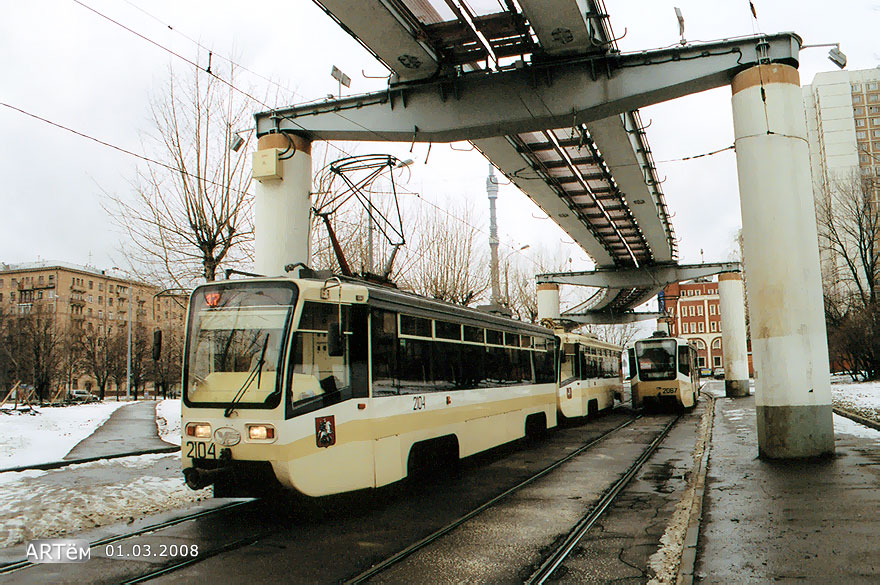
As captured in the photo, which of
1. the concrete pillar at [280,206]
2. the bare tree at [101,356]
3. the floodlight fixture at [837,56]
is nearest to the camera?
the floodlight fixture at [837,56]

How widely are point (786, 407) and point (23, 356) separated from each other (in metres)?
52.0

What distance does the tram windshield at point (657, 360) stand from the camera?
25734 millimetres

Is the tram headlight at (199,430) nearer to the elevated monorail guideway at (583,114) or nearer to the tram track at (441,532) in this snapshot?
the tram track at (441,532)

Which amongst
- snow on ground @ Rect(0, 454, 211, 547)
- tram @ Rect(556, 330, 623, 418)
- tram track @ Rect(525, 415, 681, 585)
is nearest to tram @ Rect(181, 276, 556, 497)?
snow on ground @ Rect(0, 454, 211, 547)

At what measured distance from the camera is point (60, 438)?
1692 cm

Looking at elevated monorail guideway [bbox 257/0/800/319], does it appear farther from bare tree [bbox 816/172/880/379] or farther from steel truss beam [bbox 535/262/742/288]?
bare tree [bbox 816/172/880/379]

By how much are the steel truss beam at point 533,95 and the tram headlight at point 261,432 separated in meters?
8.28

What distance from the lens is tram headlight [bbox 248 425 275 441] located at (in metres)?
7.60

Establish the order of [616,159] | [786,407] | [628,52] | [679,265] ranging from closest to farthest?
[786,407] < [628,52] < [616,159] < [679,265]

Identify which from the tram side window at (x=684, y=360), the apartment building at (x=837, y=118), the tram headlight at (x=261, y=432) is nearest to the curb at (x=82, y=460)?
the tram headlight at (x=261, y=432)

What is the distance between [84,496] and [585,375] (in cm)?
1608

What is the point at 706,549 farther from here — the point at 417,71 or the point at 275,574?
the point at 417,71

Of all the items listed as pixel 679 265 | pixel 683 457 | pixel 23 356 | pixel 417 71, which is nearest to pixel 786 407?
pixel 683 457

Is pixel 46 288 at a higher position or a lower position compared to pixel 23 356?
higher
